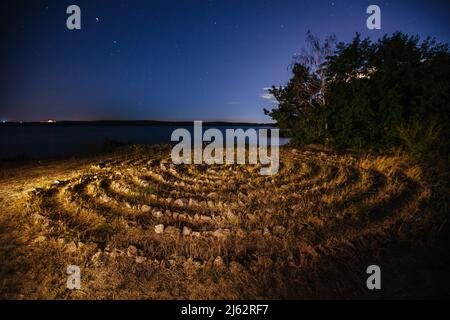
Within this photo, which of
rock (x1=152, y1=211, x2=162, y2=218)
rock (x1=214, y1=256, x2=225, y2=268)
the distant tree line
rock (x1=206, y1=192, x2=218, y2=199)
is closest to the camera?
rock (x1=214, y1=256, x2=225, y2=268)

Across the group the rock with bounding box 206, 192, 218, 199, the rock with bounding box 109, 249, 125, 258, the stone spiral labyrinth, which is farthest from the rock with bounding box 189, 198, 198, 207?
the rock with bounding box 109, 249, 125, 258

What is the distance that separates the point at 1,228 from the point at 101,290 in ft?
12.8

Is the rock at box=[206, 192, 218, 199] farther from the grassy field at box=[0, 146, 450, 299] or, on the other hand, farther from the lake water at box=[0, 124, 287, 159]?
the lake water at box=[0, 124, 287, 159]

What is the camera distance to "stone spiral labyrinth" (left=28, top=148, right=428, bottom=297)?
17.0 ft

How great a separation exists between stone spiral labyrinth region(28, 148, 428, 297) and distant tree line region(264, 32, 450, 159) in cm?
460

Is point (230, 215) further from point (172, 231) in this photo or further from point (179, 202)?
point (179, 202)

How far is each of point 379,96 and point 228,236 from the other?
1314cm

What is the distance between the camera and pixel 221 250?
5.44 meters

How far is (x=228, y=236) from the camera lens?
5949 millimetres

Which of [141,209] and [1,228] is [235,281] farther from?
[1,228]

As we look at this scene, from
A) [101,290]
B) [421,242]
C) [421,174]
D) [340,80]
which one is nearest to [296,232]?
[421,242]

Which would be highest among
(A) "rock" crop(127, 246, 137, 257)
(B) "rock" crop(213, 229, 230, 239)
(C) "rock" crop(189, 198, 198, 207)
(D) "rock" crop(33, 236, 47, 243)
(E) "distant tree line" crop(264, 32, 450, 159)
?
(E) "distant tree line" crop(264, 32, 450, 159)

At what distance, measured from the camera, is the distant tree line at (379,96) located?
13461mm

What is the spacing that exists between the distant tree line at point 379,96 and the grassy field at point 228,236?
510 cm
